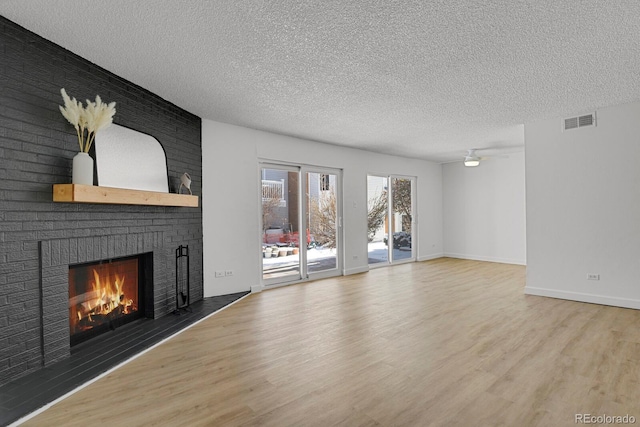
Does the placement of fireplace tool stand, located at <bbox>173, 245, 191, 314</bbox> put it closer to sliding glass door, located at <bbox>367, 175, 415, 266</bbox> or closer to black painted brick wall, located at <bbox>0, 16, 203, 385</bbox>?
black painted brick wall, located at <bbox>0, 16, 203, 385</bbox>

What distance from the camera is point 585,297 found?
4.63 metres

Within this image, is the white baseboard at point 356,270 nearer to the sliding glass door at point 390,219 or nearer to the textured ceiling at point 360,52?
the sliding glass door at point 390,219

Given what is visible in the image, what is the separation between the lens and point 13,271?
8.02ft

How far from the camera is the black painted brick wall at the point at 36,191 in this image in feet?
7.92

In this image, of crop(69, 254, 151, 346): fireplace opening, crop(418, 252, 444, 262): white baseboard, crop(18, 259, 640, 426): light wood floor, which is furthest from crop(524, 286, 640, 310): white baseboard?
crop(69, 254, 151, 346): fireplace opening

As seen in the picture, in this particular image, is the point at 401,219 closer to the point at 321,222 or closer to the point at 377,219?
the point at 377,219

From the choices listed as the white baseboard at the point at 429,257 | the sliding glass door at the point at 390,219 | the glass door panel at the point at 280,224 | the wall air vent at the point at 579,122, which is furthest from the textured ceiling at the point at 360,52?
the white baseboard at the point at 429,257

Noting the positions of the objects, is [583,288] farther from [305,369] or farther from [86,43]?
[86,43]

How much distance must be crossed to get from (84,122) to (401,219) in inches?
273

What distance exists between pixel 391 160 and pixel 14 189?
6892 mm

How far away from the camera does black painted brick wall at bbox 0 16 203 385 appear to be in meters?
2.41

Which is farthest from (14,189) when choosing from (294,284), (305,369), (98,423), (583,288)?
(583,288)

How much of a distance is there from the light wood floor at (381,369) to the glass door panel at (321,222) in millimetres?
1917

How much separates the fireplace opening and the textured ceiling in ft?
6.31
